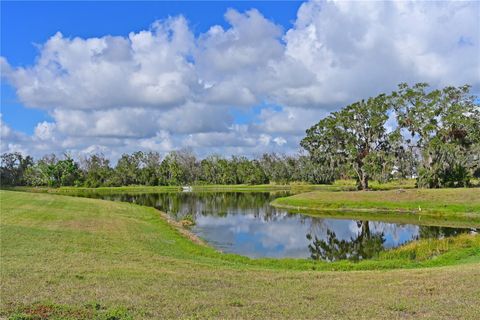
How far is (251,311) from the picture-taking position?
1244 centimetres

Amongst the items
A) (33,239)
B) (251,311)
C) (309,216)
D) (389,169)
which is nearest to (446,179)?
(389,169)

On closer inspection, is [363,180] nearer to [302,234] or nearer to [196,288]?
[302,234]

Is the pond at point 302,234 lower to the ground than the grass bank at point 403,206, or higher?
lower

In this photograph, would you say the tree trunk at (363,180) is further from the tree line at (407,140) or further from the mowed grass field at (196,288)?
the mowed grass field at (196,288)

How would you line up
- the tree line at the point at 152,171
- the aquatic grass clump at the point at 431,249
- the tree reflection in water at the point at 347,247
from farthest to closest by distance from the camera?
the tree line at the point at 152,171 → the tree reflection in water at the point at 347,247 → the aquatic grass clump at the point at 431,249

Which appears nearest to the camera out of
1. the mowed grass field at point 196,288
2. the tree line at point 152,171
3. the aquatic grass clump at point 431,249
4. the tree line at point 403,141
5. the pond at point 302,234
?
the mowed grass field at point 196,288

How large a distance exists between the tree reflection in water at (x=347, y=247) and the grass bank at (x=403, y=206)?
12.0 metres

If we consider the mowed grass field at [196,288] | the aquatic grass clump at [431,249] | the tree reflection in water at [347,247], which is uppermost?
the mowed grass field at [196,288]

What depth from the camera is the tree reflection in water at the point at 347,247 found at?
33969 millimetres

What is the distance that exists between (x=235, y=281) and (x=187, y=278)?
1.78 meters

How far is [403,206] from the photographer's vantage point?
208ft

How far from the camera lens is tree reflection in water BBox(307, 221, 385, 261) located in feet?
111

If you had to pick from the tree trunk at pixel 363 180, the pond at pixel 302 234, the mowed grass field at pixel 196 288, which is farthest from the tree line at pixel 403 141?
the mowed grass field at pixel 196 288

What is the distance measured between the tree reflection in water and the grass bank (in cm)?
1198
